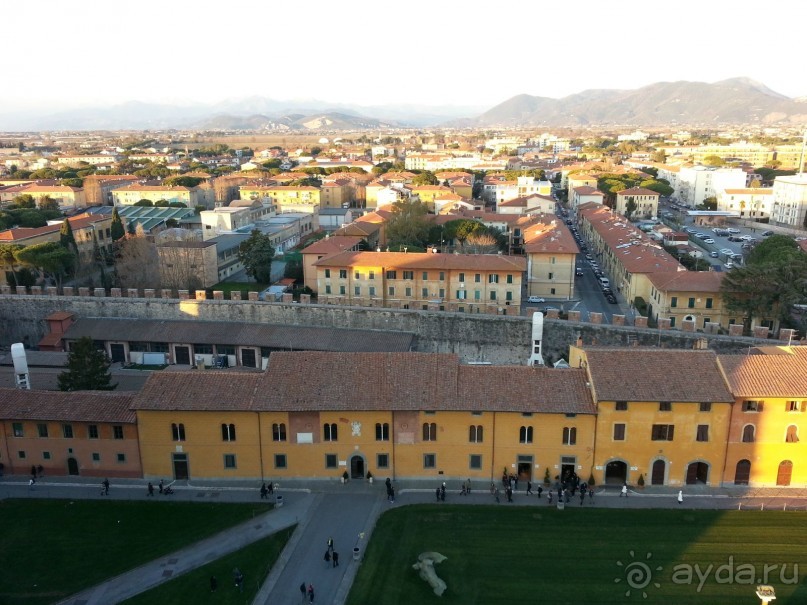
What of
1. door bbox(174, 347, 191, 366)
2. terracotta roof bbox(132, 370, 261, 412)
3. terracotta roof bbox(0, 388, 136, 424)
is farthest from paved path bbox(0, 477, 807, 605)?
door bbox(174, 347, 191, 366)

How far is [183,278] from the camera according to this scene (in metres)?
52.6

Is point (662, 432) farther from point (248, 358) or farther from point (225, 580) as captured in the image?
point (248, 358)

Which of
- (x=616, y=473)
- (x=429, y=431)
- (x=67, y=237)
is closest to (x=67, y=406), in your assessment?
(x=429, y=431)

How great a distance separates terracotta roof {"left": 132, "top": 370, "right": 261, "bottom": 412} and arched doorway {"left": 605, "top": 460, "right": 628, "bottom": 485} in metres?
14.8

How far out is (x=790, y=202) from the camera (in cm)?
8175

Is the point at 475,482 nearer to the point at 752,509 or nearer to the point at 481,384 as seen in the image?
the point at 481,384

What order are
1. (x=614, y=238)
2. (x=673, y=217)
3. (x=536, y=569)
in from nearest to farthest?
(x=536, y=569)
(x=614, y=238)
(x=673, y=217)

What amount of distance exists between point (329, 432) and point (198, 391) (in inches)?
223

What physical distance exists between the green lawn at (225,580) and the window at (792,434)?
19.7 meters

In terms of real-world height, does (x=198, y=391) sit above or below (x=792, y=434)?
above

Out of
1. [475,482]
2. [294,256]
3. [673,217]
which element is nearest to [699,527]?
[475,482]

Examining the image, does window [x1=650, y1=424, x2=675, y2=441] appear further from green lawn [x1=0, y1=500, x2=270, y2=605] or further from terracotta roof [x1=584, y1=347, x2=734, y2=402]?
green lawn [x1=0, y1=500, x2=270, y2=605]

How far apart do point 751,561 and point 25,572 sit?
2408 cm

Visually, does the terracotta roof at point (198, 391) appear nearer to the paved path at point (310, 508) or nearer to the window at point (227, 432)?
the window at point (227, 432)
